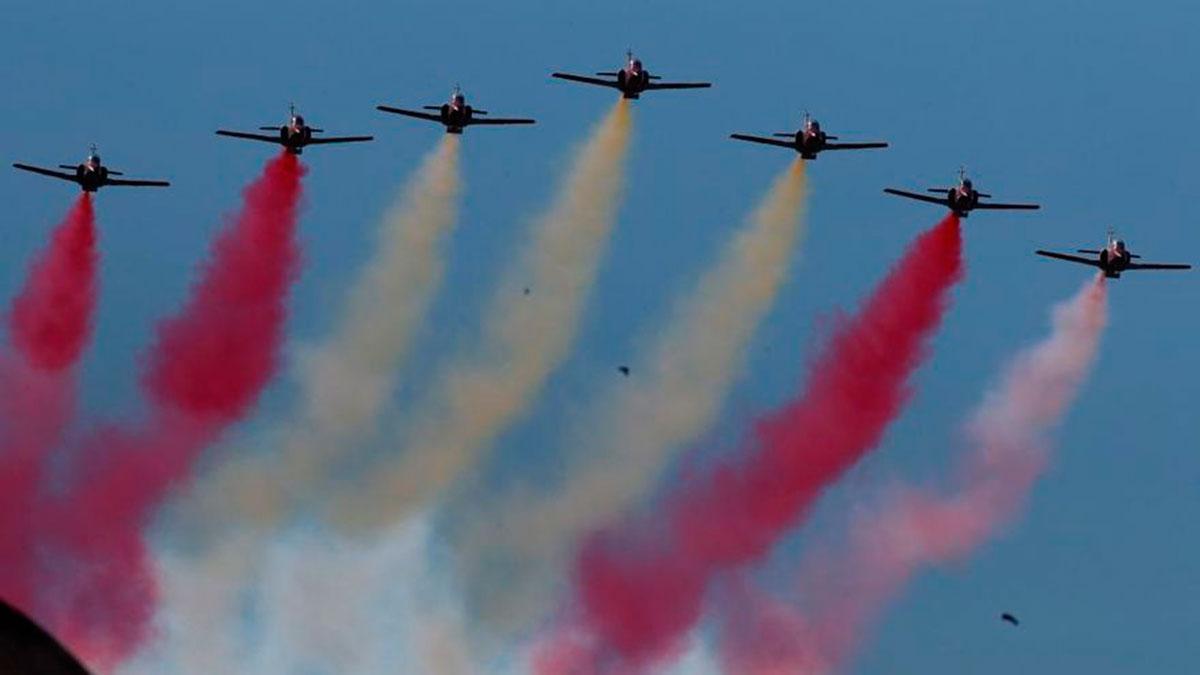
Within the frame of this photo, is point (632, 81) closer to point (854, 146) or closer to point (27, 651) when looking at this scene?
point (854, 146)

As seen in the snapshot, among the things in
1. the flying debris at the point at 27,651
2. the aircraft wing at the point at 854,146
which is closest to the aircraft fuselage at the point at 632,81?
the aircraft wing at the point at 854,146

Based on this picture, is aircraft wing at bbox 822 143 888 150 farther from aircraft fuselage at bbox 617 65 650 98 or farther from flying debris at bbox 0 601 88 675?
flying debris at bbox 0 601 88 675

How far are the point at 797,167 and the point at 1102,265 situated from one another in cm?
1210

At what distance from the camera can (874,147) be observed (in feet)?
359

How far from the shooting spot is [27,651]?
128 feet

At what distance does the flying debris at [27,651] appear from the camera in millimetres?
38719

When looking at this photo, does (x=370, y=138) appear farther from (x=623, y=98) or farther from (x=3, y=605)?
(x=3, y=605)

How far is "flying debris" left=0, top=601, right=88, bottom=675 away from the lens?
127 ft

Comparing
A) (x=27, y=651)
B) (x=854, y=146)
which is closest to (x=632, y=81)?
(x=854, y=146)

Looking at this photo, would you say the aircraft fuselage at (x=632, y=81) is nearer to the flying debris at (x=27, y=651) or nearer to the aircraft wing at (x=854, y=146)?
the aircraft wing at (x=854, y=146)

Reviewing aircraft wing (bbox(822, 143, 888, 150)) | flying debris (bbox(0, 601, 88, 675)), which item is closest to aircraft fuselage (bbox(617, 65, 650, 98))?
aircraft wing (bbox(822, 143, 888, 150))

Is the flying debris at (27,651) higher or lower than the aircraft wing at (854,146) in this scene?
lower

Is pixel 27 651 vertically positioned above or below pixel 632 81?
below

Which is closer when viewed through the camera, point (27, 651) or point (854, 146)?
point (27, 651)
